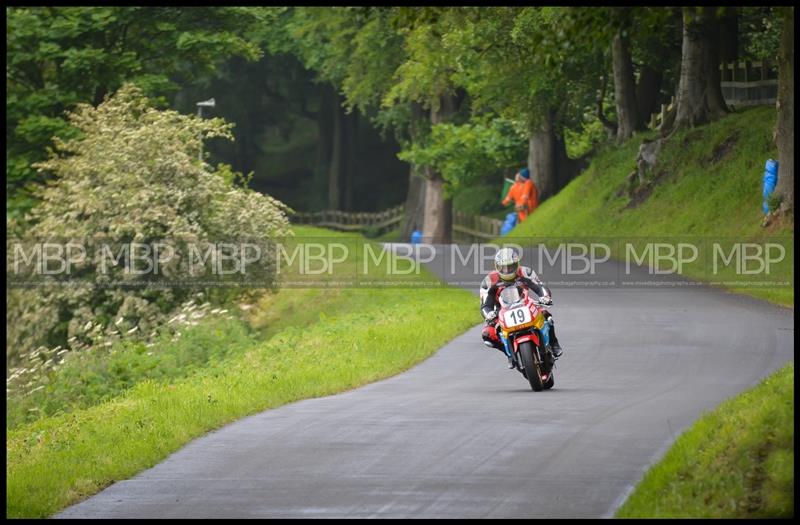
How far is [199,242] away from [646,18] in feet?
76.2

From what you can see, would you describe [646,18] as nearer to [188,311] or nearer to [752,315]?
[752,315]

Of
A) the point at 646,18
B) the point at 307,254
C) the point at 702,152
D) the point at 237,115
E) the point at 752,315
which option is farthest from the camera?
the point at 237,115

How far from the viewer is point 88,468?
577 inches

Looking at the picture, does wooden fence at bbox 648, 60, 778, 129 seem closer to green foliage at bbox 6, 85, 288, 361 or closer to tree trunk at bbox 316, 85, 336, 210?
green foliage at bbox 6, 85, 288, 361

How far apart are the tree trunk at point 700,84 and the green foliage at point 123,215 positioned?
40.3 feet

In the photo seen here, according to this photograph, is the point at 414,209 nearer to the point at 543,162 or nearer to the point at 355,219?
the point at 355,219

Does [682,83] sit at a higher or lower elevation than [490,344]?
higher

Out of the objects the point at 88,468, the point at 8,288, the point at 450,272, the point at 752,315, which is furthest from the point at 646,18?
the point at 450,272

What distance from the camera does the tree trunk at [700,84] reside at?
42.0 m

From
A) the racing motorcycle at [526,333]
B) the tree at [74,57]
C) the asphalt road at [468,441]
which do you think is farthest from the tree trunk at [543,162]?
the racing motorcycle at [526,333]

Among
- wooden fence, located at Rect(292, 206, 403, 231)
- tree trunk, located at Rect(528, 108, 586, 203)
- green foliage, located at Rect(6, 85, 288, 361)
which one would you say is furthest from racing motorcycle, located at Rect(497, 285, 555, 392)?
wooden fence, located at Rect(292, 206, 403, 231)

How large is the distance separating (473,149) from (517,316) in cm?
3951

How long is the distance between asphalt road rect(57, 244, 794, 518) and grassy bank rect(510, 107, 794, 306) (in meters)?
10.8

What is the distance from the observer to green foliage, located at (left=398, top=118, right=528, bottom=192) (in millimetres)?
57625
